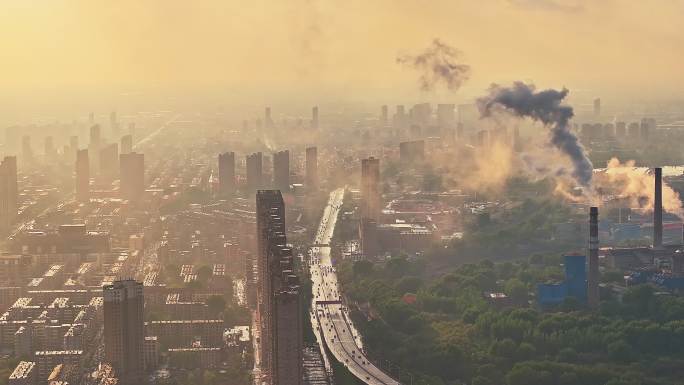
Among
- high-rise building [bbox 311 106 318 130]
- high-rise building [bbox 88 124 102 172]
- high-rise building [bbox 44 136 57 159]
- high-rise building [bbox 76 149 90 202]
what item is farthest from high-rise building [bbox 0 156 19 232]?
high-rise building [bbox 311 106 318 130]

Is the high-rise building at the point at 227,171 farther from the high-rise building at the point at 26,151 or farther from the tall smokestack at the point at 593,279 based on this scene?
the tall smokestack at the point at 593,279

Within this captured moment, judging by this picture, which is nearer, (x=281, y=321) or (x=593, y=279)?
(x=281, y=321)

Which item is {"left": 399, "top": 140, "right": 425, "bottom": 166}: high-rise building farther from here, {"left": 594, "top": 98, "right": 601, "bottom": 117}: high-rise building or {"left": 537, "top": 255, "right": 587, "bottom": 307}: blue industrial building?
{"left": 537, "top": 255, "right": 587, "bottom": 307}: blue industrial building

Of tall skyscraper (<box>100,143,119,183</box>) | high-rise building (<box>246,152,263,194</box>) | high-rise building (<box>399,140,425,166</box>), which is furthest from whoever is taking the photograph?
high-rise building (<box>399,140,425,166</box>)

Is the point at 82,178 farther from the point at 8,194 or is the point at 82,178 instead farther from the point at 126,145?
the point at 126,145

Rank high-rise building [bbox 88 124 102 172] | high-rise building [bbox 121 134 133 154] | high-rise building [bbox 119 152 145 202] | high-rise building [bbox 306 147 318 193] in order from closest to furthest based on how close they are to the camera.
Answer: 1. high-rise building [bbox 119 152 145 202]
2. high-rise building [bbox 306 147 318 193]
3. high-rise building [bbox 88 124 102 172]
4. high-rise building [bbox 121 134 133 154]

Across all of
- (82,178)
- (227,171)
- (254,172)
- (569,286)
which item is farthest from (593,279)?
(82,178)

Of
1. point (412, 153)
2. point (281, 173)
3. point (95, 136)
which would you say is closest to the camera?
point (281, 173)
